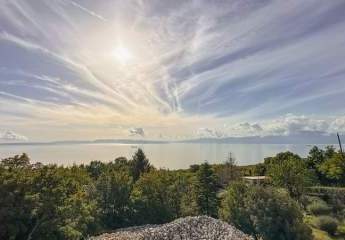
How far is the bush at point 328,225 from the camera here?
3317 cm

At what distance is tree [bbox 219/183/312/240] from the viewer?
2764 centimetres

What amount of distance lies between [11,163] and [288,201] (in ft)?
74.3

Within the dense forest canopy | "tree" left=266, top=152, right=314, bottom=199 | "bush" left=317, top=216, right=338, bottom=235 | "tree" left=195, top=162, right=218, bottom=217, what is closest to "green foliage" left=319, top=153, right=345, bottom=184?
the dense forest canopy

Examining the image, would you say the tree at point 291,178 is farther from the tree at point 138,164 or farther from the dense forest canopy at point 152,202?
the tree at point 138,164

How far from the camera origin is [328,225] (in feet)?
109

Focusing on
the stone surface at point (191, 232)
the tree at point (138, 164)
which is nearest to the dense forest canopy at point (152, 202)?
the stone surface at point (191, 232)

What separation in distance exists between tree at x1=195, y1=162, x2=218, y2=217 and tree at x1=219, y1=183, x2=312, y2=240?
7769 millimetres

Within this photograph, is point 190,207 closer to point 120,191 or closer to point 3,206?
point 120,191

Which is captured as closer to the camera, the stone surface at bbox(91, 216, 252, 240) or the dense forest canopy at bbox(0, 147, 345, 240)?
the dense forest canopy at bbox(0, 147, 345, 240)

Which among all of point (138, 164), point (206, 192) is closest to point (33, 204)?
point (206, 192)

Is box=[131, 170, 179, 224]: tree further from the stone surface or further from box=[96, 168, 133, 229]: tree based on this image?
the stone surface

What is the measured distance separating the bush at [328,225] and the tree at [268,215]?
270 inches

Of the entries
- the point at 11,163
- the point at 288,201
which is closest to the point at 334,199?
the point at 288,201

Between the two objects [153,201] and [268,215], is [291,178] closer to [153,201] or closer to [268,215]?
[268,215]
